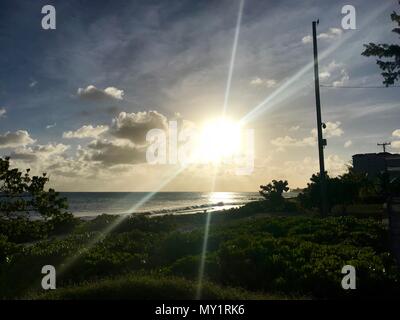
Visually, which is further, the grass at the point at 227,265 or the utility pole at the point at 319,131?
the utility pole at the point at 319,131

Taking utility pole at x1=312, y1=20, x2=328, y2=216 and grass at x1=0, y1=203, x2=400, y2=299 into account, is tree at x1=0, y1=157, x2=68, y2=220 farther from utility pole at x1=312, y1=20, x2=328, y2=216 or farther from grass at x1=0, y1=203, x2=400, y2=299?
utility pole at x1=312, y1=20, x2=328, y2=216

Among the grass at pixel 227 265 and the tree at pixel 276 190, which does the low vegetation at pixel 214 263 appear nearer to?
the grass at pixel 227 265

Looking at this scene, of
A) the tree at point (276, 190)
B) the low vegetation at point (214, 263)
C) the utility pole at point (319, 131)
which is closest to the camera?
the low vegetation at point (214, 263)

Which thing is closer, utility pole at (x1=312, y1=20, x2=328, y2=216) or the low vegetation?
the low vegetation

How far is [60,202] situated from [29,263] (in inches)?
348

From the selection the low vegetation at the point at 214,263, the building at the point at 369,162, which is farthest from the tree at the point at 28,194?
the building at the point at 369,162

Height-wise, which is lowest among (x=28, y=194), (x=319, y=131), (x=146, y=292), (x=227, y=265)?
(x=227, y=265)

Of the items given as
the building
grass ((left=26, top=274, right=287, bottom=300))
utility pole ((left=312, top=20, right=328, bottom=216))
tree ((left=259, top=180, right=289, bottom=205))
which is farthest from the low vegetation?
the building

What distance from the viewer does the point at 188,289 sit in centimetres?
1141

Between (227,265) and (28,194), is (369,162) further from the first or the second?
(28,194)

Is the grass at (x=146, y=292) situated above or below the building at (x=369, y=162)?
below

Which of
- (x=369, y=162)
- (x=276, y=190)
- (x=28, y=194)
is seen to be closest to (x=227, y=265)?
(x=28, y=194)

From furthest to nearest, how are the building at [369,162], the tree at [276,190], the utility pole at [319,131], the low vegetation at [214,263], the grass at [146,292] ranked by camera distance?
the building at [369,162], the tree at [276,190], the utility pole at [319,131], the low vegetation at [214,263], the grass at [146,292]
